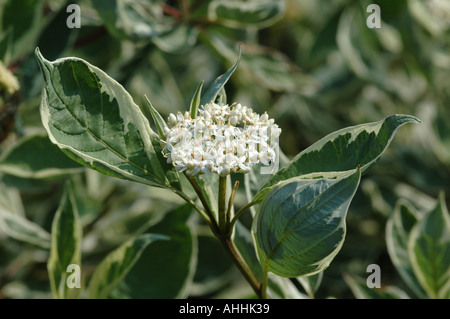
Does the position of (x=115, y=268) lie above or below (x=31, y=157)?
below

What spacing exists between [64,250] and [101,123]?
352mm

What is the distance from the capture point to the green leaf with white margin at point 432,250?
98 centimetres

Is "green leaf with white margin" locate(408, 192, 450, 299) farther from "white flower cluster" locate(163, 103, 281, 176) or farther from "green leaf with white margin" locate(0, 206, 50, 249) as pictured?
"green leaf with white margin" locate(0, 206, 50, 249)

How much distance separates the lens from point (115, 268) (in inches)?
37.2

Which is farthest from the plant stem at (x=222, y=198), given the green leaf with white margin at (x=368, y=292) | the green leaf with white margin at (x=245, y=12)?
the green leaf with white margin at (x=245, y=12)

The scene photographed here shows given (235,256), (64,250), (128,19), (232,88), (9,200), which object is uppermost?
(232,88)

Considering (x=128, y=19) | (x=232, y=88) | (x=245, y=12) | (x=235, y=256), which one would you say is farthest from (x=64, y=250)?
(x=232, y=88)

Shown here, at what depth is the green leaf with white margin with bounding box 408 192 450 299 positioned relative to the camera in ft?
3.23

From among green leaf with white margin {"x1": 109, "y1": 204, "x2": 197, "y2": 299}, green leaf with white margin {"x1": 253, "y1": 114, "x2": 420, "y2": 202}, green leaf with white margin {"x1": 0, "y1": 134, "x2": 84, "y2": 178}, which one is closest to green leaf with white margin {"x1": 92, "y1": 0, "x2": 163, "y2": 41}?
green leaf with white margin {"x1": 0, "y1": 134, "x2": 84, "y2": 178}

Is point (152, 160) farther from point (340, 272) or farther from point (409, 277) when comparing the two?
point (340, 272)

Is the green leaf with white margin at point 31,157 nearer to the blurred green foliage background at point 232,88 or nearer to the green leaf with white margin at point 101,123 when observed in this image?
the blurred green foliage background at point 232,88

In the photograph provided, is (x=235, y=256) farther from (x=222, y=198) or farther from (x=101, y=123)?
(x=101, y=123)

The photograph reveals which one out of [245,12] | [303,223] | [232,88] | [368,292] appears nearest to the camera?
[303,223]
